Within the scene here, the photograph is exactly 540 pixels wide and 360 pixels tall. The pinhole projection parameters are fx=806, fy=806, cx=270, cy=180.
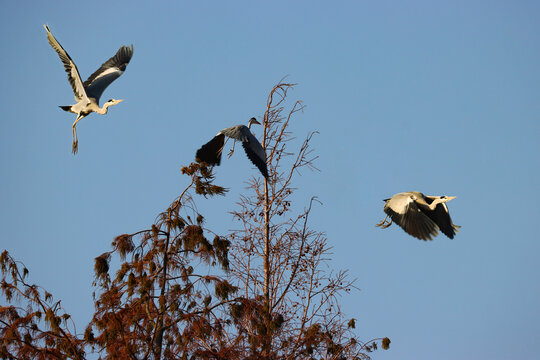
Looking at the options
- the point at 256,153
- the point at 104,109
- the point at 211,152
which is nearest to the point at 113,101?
the point at 104,109

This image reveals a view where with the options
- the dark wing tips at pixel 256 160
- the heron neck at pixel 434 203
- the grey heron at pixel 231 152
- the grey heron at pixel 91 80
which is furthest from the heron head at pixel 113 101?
the heron neck at pixel 434 203

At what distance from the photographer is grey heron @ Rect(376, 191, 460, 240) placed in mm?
15328

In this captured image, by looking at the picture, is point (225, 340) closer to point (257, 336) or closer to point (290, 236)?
point (257, 336)

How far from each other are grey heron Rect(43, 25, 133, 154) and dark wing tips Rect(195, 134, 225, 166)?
14.7ft

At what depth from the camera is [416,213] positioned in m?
15.5

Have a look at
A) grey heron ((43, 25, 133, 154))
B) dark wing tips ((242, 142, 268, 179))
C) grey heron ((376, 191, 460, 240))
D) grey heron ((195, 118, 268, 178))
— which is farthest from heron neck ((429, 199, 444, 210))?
grey heron ((43, 25, 133, 154))

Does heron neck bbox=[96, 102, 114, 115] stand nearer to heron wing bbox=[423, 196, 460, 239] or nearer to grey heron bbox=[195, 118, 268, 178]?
grey heron bbox=[195, 118, 268, 178]

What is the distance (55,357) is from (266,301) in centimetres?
291

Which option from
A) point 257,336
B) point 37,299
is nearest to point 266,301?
point 257,336

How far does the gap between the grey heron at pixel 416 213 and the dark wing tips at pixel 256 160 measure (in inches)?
136

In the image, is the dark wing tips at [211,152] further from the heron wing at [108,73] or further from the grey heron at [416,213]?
the heron wing at [108,73]

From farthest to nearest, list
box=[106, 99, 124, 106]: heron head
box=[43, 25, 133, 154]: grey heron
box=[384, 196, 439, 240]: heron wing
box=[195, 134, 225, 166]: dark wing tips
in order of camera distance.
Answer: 1. box=[106, 99, 124, 106]: heron head
2. box=[43, 25, 133, 154]: grey heron
3. box=[384, 196, 439, 240]: heron wing
4. box=[195, 134, 225, 166]: dark wing tips

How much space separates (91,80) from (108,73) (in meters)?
0.52

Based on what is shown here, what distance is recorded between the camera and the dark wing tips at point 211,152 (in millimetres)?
13688
